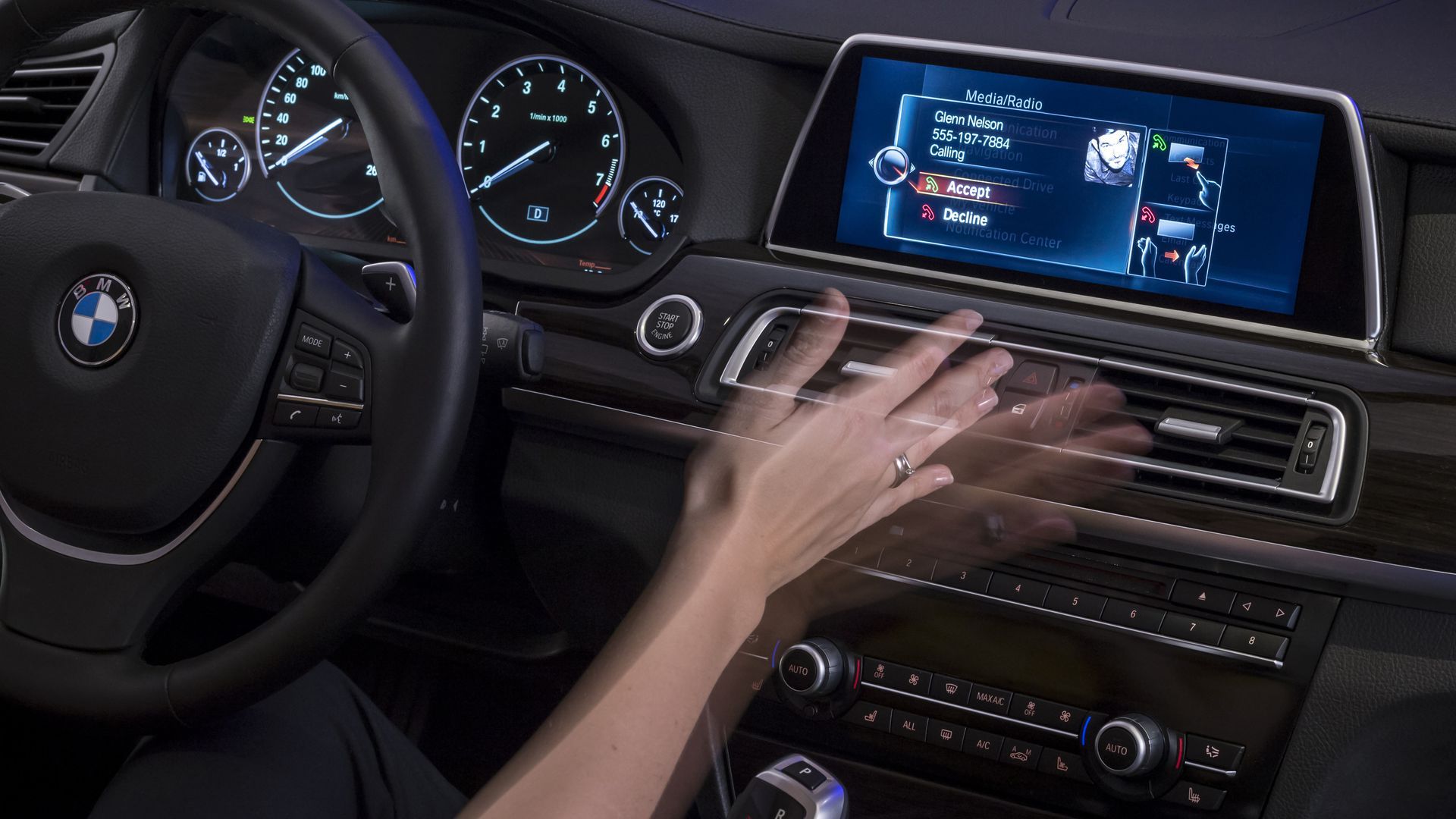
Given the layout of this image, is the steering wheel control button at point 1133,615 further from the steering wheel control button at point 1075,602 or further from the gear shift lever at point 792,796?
the gear shift lever at point 792,796

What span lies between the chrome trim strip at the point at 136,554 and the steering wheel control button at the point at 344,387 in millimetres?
84

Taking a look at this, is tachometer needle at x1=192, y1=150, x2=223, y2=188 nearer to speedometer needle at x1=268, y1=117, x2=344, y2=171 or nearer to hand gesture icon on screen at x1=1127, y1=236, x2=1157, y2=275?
speedometer needle at x1=268, y1=117, x2=344, y2=171

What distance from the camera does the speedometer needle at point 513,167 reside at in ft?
5.33

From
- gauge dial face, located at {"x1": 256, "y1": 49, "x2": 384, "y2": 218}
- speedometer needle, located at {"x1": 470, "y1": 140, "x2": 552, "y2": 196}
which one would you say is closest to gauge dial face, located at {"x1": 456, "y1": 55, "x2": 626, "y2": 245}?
speedometer needle, located at {"x1": 470, "y1": 140, "x2": 552, "y2": 196}

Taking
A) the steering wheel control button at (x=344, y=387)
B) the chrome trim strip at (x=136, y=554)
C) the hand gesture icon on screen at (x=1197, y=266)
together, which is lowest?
the chrome trim strip at (x=136, y=554)

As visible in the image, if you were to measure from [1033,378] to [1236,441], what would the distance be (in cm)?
20

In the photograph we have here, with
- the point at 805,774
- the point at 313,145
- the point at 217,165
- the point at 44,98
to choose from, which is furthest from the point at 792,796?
the point at 44,98

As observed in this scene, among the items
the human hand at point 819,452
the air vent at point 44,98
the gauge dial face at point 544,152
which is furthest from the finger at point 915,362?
the air vent at point 44,98

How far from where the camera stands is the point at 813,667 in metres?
1.27

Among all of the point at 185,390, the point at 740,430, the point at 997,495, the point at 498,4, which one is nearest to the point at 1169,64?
the point at 997,495

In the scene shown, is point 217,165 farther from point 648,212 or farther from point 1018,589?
point 1018,589

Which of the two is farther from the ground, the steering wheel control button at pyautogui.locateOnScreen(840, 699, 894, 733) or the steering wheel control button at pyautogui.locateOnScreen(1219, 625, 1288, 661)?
the steering wheel control button at pyautogui.locateOnScreen(1219, 625, 1288, 661)

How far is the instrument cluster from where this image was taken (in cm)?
159

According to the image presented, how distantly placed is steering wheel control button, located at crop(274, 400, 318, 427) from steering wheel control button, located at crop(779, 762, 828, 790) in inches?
20.0
